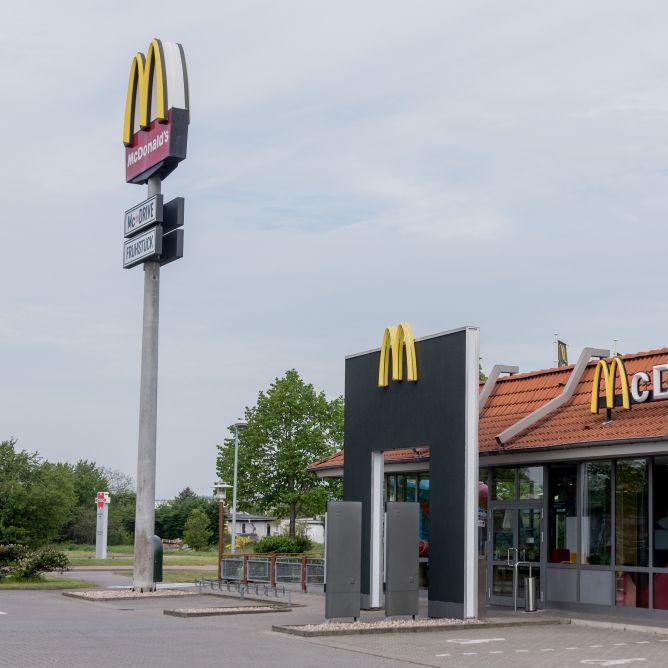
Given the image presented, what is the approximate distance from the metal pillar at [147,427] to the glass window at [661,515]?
45.5ft

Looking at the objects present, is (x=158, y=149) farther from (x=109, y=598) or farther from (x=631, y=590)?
(x=631, y=590)

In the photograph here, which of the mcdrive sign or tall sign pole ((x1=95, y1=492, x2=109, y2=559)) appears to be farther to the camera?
tall sign pole ((x1=95, y1=492, x2=109, y2=559))

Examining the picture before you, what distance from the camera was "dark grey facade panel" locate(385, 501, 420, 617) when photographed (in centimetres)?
2041

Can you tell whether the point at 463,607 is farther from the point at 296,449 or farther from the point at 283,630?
the point at 296,449

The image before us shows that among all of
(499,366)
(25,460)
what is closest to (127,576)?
(25,460)

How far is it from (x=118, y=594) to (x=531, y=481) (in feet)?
36.3

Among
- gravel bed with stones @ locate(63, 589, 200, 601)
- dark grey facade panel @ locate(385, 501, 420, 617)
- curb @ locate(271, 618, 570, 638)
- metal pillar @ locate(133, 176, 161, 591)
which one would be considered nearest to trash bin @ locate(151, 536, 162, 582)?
metal pillar @ locate(133, 176, 161, 591)

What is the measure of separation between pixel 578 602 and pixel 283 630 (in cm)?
667

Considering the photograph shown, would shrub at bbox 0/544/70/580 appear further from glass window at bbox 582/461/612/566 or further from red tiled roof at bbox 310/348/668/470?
glass window at bbox 582/461/612/566

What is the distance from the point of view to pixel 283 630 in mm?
18547

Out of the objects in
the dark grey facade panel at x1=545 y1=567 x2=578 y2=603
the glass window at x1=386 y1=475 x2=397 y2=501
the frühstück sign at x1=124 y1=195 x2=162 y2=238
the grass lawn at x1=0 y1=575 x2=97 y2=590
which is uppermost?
the frühstück sign at x1=124 y1=195 x2=162 y2=238

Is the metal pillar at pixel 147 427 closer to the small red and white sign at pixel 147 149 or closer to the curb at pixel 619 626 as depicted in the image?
the small red and white sign at pixel 147 149

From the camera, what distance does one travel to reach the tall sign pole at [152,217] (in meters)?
29.1

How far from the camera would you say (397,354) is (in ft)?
73.7
